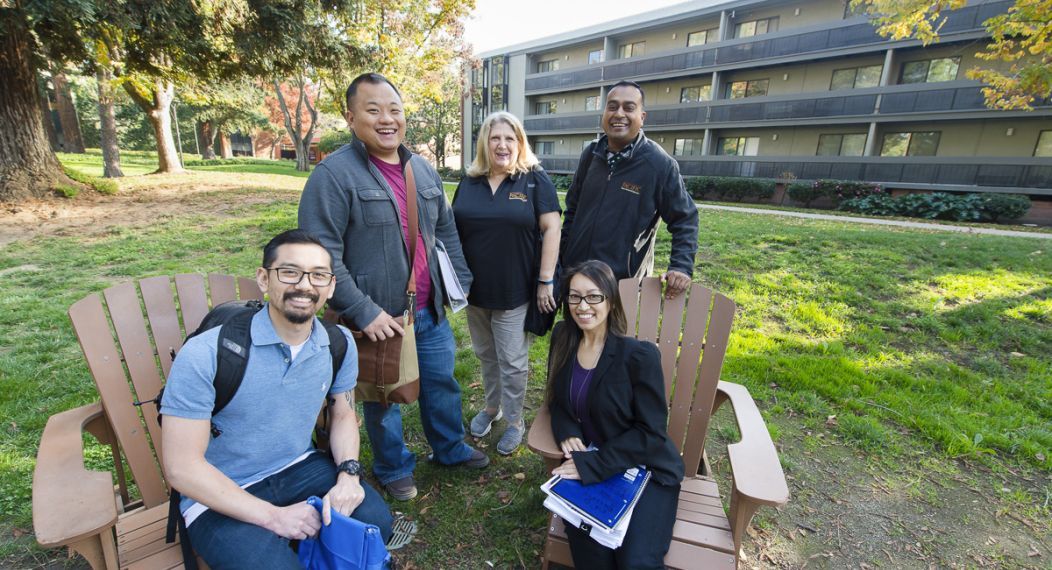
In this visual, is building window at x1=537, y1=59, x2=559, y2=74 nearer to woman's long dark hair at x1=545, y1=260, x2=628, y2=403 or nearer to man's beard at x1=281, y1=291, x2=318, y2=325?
woman's long dark hair at x1=545, y1=260, x2=628, y2=403

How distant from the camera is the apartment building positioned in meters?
14.7

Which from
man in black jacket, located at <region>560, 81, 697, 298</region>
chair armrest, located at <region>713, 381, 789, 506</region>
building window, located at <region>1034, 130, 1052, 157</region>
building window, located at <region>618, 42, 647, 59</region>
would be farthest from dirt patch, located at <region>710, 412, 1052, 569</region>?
building window, located at <region>618, 42, 647, 59</region>

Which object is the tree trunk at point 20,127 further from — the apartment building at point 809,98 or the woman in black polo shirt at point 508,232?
the apartment building at point 809,98

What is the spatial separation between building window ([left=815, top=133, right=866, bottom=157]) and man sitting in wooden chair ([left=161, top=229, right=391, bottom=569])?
69.5 ft

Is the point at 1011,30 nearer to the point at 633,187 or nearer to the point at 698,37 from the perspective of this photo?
the point at 633,187

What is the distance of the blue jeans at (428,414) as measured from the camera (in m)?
2.54

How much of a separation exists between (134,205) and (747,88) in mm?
22557

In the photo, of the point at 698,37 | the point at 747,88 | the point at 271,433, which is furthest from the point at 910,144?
the point at 271,433

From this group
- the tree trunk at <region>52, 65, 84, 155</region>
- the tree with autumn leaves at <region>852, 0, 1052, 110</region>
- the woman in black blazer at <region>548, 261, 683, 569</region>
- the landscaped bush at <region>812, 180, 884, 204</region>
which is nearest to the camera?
the woman in black blazer at <region>548, 261, 683, 569</region>

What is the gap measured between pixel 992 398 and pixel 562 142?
88.2ft

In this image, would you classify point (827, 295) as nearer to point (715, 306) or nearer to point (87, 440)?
point (715, 306)

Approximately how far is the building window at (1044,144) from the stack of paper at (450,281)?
20.6 meters

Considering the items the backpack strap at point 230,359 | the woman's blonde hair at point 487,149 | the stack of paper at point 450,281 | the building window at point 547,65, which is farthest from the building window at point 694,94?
the backpack strap at point 230,359

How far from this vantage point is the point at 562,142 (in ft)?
93.8
